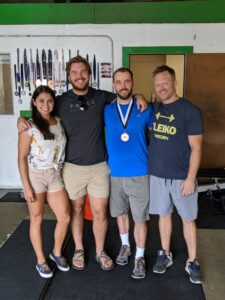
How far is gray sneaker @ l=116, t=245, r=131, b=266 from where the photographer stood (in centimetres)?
275

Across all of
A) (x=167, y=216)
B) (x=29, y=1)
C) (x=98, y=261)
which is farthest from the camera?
(x=29, y=1)

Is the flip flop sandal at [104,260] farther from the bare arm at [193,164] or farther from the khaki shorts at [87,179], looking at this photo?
the bare arm at [193,164]

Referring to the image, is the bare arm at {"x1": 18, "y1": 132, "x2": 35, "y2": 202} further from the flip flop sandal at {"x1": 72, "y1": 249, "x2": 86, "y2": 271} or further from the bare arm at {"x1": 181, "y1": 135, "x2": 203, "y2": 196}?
the bare arm at {"x1": 181, "y1": 135, "x2": 203, "y2": 196}

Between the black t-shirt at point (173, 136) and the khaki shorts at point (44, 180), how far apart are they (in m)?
0.75

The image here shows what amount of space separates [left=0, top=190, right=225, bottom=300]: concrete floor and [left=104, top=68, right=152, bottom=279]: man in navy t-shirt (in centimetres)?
55

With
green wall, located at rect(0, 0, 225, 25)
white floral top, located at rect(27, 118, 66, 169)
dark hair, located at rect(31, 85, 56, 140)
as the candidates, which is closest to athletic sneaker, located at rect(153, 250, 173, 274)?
white floral top, located at rect(27, 118, 66, 169)

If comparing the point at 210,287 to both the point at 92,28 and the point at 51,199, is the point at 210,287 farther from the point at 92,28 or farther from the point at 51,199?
the point at 92,28

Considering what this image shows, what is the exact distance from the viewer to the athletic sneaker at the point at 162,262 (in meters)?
2.62

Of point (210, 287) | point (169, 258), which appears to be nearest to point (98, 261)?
point (169, 258)

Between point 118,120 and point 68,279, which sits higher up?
point 118,120

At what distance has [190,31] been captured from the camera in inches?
165

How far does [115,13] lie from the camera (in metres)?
4.20

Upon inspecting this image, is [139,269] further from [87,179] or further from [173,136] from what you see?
[173,136]

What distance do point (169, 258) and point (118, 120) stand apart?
4.15ft
